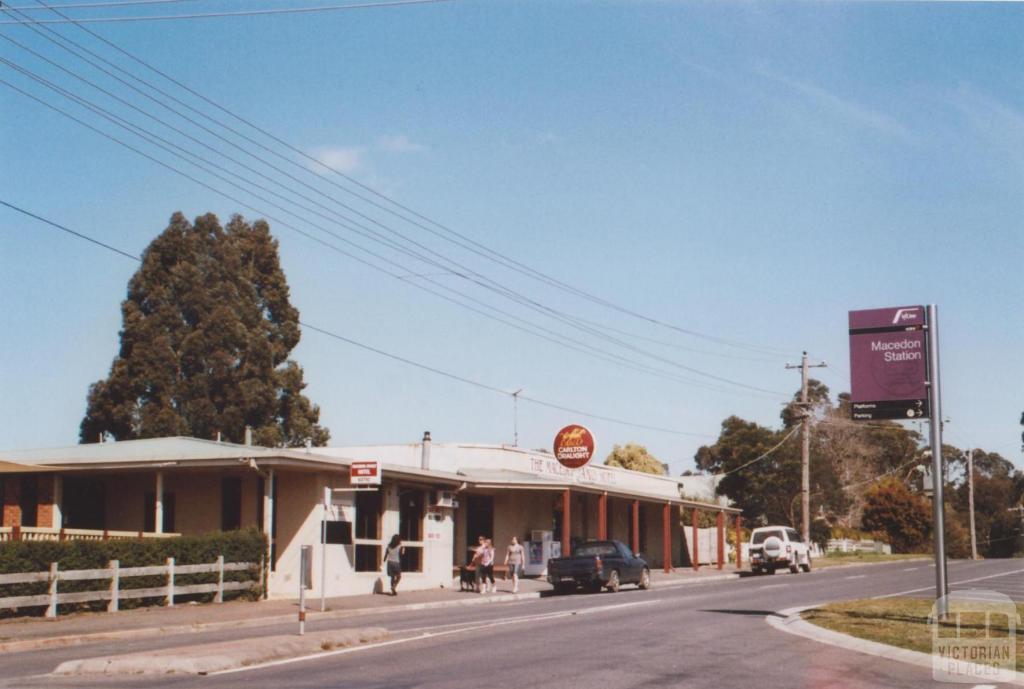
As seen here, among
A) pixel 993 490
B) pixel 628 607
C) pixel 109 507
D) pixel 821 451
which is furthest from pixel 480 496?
pixel 993 490

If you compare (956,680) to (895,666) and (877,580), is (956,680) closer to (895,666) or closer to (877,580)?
(895,666)

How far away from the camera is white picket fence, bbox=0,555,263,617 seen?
67.9ft

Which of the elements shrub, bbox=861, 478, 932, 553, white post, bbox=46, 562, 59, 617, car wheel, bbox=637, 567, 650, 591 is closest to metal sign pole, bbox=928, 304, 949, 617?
white post, bbox=46, 562, 59, 617

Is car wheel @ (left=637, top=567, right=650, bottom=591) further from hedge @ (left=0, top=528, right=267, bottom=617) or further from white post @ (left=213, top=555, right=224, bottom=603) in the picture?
white post @ (left=213, top=555, right=224, bottom=603)

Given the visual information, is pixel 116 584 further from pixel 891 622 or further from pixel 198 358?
pixel 198 358

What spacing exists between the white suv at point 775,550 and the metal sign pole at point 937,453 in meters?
28.7

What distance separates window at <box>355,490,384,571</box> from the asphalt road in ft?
24.2

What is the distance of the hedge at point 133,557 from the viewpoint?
20.8 meters

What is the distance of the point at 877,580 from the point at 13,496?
26941 millimetres

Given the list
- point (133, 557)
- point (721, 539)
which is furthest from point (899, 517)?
point (133, 557)

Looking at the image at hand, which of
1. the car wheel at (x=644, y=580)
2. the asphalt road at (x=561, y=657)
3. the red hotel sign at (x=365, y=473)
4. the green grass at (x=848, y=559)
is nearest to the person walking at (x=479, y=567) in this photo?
the car wheel at (x=644, y=580)

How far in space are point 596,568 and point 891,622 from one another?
571 inches

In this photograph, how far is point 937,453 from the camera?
19.2 metres

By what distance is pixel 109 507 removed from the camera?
3209cm
